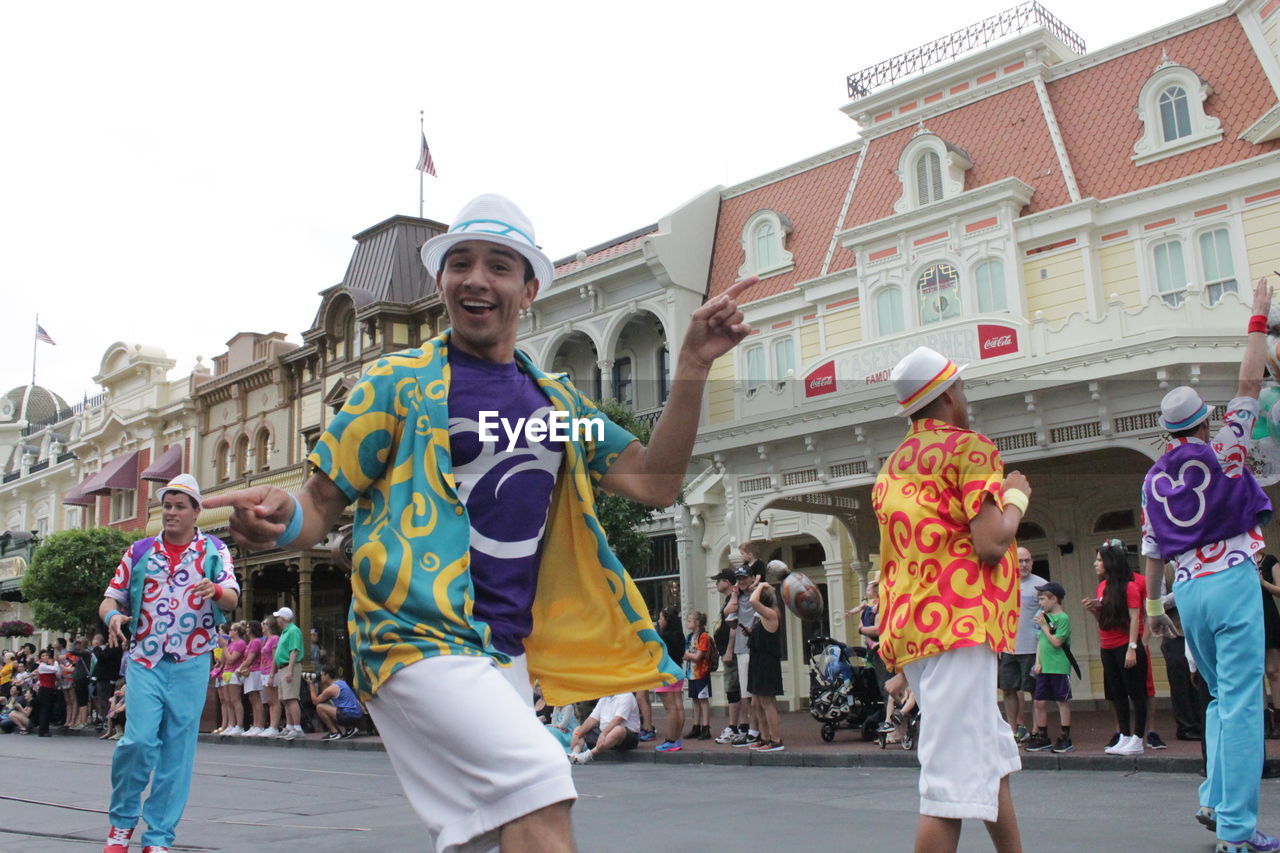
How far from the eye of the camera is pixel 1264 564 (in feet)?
31.9

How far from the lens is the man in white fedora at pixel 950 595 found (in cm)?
345

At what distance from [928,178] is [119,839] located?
17209 mm

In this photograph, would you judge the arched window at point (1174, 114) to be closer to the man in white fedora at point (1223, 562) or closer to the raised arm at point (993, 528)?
the man in white fedora at point (1223, 562)

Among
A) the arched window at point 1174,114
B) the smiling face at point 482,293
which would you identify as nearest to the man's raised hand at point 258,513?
the smiling face at point 482,293

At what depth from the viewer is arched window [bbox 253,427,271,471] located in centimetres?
3449

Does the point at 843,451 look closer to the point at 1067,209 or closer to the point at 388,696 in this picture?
the point at 1067,209

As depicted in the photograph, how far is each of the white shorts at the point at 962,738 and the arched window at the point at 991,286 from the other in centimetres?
1549

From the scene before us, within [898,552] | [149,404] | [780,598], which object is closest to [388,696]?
[898,552]

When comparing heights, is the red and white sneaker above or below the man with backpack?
below

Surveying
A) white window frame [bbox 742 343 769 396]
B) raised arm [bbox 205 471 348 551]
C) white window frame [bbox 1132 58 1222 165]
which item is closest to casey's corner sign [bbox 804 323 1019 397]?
white window frame [bbox 742 343 769 396]

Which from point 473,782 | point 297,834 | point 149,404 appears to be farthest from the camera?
point 149,404

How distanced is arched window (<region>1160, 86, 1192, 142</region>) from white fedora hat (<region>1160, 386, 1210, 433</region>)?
1414 centimetres

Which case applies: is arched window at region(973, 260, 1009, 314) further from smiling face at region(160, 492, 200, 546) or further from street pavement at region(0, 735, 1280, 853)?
smiling face at region(160, 492, 200, 546)

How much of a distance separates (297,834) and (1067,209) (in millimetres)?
15112
